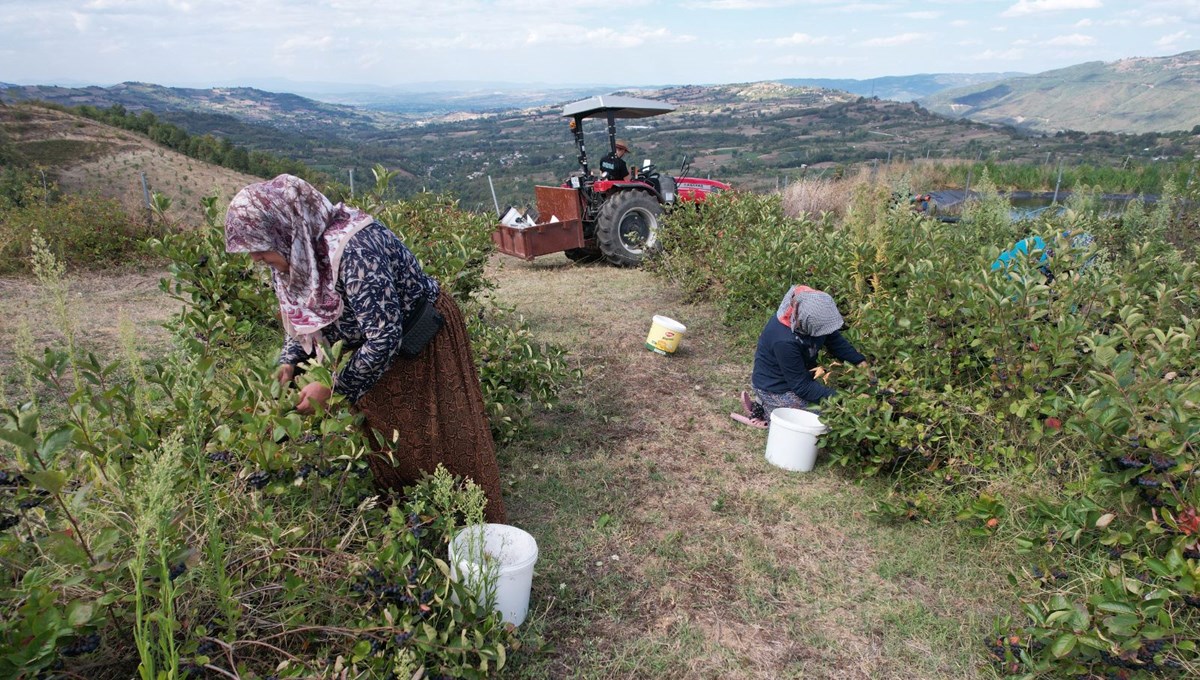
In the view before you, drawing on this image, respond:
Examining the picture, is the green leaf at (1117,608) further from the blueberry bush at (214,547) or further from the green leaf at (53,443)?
the green leaf at (53,443)

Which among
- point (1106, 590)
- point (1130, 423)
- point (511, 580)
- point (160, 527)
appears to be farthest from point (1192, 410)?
point (160, 527)

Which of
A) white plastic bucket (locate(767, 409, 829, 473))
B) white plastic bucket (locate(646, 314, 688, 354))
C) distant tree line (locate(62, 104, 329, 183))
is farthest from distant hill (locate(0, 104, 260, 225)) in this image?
white plastic bucket (locate(767, 409, 829, 473))

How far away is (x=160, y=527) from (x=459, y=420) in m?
1.32

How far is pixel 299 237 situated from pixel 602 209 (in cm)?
676

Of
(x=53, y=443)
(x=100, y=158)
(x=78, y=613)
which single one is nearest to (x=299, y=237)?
(x=53, y=443)

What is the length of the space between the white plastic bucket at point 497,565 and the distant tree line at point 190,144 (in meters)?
33.7

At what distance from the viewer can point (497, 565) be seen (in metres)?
2.01

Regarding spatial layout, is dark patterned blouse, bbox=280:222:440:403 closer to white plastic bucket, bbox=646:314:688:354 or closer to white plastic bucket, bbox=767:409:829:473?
white plastic bucket, bbox=767:409:829:473

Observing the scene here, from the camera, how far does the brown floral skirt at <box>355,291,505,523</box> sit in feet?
7.83

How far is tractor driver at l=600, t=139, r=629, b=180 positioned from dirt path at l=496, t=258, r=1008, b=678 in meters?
5.29

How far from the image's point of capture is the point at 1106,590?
1.89 metres

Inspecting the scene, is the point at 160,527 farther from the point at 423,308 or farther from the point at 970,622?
the point at 970,622

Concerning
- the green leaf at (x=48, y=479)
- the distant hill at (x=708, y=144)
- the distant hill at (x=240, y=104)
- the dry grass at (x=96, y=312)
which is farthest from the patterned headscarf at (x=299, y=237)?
the distant hill at (x=240, y=104)

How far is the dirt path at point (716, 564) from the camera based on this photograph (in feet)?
7.32
